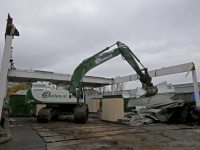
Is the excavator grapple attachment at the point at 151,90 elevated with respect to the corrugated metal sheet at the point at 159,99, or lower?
elevated

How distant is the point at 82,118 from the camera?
1034 centimetres

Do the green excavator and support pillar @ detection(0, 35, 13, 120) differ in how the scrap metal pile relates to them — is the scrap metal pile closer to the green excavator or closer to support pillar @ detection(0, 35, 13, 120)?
the green excavator

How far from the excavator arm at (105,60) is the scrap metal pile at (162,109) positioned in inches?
28.0

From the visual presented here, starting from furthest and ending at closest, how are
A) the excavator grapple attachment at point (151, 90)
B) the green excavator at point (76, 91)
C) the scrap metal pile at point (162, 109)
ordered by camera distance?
the excavator grapple attachment at point (151, 90)
the green excavator at point (76, 91)
the scrap metal pile at point (162, 109)

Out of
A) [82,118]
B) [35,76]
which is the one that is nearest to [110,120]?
[82,118]

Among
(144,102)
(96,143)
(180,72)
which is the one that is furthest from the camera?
(180,72)

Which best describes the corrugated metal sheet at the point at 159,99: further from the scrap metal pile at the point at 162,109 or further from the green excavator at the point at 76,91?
the green excavator at the point at 76,91

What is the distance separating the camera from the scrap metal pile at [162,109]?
10.0 metres

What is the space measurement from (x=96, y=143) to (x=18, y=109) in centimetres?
1375

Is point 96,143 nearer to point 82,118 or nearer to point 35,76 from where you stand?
point 82,118

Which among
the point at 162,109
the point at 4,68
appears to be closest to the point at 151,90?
the point at 162,109

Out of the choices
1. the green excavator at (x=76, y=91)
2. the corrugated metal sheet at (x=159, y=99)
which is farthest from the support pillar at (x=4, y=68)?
the corrugated metal sheet at (x=159, y=99)

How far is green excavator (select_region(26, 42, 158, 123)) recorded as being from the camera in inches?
415

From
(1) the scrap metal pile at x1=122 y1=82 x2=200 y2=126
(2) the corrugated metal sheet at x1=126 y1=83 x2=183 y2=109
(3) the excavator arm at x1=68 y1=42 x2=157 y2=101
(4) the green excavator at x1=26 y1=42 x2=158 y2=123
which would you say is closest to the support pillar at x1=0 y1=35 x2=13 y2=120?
(4) the green excavator at x1=26 y1=42 x2=158 y2=123
